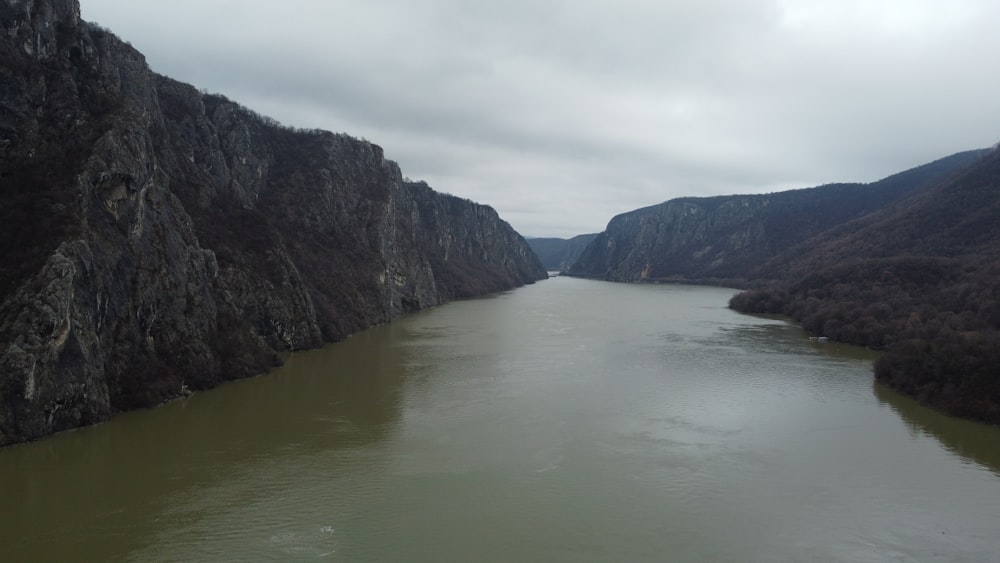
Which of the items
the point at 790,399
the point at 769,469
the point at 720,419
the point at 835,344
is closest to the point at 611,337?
the point at 835,344

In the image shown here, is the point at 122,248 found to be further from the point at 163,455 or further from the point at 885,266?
the point at 885,266

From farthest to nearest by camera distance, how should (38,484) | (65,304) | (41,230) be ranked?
(41,230), (65,304), (38,484)

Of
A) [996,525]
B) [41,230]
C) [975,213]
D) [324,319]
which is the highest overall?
[975,213]

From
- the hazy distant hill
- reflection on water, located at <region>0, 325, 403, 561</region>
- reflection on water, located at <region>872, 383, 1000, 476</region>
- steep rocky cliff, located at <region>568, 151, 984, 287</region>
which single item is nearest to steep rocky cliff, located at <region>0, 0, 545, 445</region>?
reflection on water, located at <region>0, 325, 403, 561</region>

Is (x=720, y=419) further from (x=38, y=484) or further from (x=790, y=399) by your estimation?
(x=38, y=484)

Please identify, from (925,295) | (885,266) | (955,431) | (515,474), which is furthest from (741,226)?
→ (515,474)

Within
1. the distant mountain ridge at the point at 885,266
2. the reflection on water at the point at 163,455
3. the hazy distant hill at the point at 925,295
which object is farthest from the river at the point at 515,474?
the distant mountain ridge at the point at 885,266

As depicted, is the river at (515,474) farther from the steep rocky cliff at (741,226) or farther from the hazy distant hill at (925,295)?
the steep rocky cliff at (741,226)
